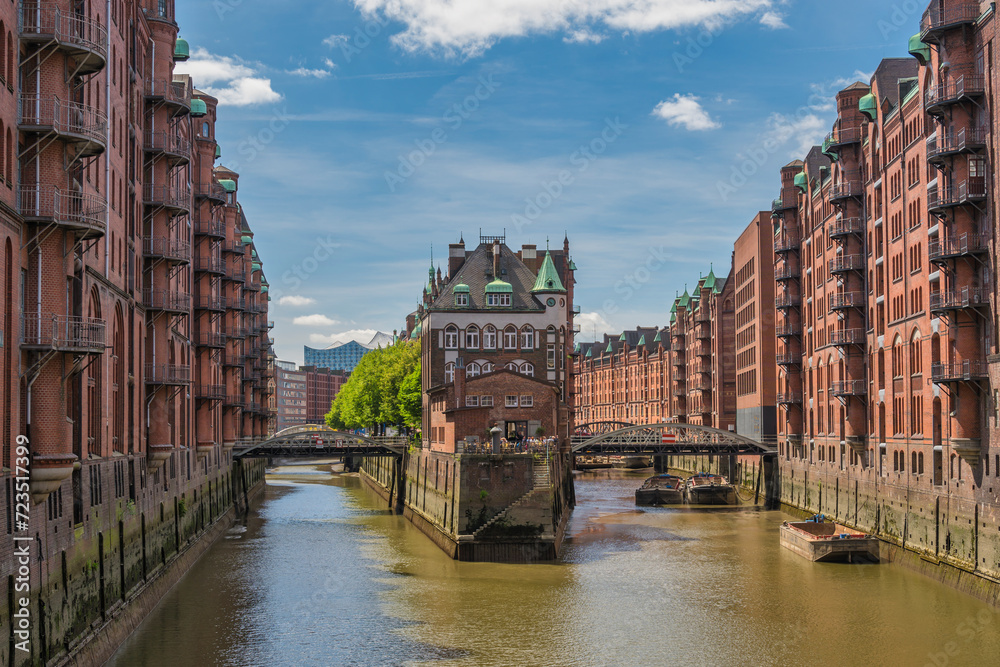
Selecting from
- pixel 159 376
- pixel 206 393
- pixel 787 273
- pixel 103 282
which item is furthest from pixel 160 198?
pixel 787 273

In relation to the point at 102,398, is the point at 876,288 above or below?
above

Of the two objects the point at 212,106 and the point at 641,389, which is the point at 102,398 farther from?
the point at 641,389

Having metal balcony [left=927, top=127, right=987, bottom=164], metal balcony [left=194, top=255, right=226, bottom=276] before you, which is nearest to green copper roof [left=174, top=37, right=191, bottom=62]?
metal balcony [left=194, top=255, right=226, bottom=276]

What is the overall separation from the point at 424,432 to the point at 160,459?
35649 mm

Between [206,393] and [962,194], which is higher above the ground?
[962,194]

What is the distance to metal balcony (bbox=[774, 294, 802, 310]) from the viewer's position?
A: 83.8 meters

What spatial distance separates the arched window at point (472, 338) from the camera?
82812mm

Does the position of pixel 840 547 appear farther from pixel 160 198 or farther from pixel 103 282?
pixel 160 198

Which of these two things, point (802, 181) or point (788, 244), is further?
point (788, 244)

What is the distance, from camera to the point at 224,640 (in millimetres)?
36875

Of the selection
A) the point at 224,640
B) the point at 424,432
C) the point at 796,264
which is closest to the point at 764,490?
the point at 796,264

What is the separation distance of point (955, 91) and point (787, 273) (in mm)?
39732

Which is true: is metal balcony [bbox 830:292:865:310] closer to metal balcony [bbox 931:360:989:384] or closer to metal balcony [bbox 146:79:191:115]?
metal balcony [bbox 931:360:989:384]

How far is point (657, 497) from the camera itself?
3602 inches
